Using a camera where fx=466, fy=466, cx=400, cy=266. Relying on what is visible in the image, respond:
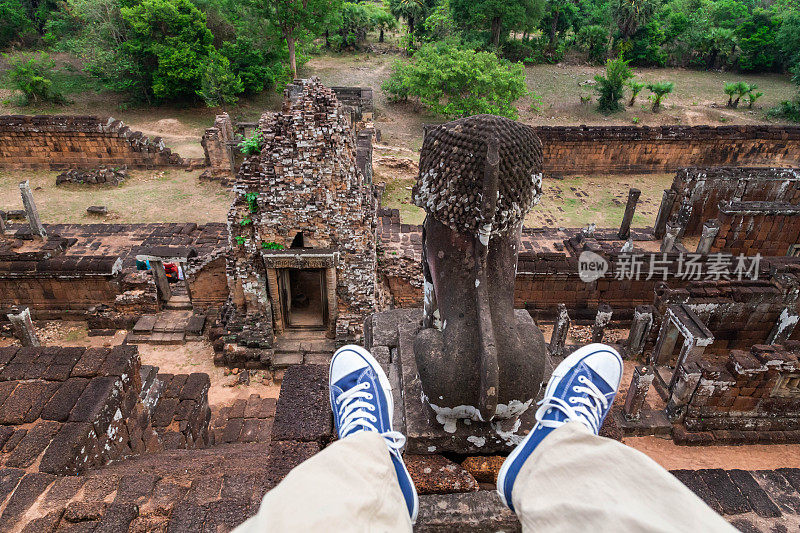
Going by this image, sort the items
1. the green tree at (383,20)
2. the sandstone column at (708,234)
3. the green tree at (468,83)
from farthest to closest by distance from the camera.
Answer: the green tree at (383,20) < the green tree at (468,83) < the sandstone column at (708,234)

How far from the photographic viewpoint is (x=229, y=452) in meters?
5.86

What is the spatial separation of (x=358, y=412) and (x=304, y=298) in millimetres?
8414

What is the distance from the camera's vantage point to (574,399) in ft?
9.83

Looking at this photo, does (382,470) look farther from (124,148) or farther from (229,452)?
(124,148)

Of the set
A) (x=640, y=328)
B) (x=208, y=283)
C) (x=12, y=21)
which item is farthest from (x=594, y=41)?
(x=12, y=21)

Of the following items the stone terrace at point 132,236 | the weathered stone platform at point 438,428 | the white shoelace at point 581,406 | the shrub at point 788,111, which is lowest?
the stone terrace at point 132,236

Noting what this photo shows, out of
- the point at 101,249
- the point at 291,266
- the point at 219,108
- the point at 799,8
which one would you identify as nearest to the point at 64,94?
the point at 219,108

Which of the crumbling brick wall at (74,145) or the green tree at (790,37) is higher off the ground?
the green tree at (790,37)

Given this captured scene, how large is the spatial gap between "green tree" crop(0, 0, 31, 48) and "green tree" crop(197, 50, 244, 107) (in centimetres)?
1564

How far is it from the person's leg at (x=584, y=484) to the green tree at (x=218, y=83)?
79.9 feet

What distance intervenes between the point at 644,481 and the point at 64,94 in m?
32.2

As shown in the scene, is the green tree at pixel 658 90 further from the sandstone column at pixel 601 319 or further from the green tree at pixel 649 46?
the sandstone column at pixel 601 319

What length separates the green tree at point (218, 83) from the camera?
22750 mm

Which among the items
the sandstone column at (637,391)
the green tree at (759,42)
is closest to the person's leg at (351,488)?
the sandstone column at (637,391)
